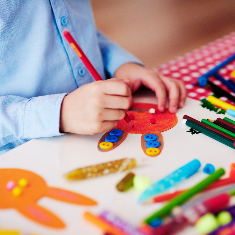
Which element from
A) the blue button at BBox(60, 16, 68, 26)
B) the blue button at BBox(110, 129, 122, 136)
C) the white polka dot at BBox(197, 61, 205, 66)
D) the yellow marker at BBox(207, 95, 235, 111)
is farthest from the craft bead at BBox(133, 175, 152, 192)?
the white polka dot at BBox(197, 61, 205, 66)

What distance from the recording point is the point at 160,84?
52cm

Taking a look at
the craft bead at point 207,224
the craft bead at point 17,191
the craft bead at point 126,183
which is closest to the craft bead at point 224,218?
the craft bead at point 207,224

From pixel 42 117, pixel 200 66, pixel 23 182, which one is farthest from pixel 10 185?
pixel 200 66

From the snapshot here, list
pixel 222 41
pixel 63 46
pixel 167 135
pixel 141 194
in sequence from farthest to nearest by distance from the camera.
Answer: pixel 222 41 → pixel 63 46 → pixel 167 135 → pixel 141 194

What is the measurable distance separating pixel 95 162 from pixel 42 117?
0.43 ft

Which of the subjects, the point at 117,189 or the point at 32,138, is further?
the point at 32,138

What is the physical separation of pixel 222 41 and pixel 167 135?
59 centimetres

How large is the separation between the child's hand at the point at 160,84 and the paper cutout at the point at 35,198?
10.0 inches

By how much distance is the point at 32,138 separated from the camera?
0.43 metres

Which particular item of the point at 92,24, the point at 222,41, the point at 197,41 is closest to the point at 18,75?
the point at 92,24

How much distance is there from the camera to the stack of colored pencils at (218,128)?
386 millimetres

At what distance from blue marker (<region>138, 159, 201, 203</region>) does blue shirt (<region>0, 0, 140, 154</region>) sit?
0.63ft

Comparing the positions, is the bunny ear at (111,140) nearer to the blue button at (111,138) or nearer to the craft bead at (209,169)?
the blue button at (111,138)

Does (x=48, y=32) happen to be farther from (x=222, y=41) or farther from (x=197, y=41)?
(x=197, y=41)
